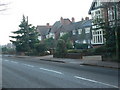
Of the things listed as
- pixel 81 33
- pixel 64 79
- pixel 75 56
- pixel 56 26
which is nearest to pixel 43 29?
pixel 56 26

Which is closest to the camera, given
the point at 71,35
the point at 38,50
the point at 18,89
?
the point at 18,89

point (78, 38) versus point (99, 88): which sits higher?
point (78, 38)

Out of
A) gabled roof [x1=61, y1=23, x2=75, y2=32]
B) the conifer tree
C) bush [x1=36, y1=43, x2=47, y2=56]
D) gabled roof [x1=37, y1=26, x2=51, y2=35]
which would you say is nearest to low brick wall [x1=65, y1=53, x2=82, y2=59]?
bush [x1=36, y1=43, x2=47, y2=56]

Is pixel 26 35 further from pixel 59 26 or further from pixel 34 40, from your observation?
pixel 59 26

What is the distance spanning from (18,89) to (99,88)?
11.8 feet

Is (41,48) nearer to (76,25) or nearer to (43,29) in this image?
(76,25)

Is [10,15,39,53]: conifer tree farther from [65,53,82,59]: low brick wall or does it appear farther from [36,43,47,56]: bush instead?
[65,53,82,59]: low brick wall

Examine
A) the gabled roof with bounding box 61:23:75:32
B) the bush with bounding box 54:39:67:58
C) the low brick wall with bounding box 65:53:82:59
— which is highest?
the gabled roof with bounding box 61:23:75:32

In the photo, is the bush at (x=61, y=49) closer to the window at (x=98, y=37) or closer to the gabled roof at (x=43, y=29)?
the window at (x=98, y=37)

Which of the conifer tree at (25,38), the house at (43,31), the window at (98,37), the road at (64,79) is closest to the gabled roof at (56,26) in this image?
the house at (43,31)

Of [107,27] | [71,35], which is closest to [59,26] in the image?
[71,35]

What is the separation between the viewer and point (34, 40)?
64.4 meters

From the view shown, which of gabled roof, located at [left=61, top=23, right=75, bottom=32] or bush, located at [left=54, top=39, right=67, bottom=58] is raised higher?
gabled roof, located at [left=61, top=23, right=75, bottom=32]

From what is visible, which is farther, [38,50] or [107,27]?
[38,50]
